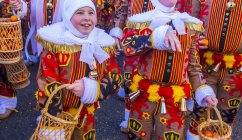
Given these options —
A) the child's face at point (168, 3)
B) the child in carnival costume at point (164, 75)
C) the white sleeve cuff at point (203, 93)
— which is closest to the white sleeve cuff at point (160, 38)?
the child in carnival costume at point (164, 75)

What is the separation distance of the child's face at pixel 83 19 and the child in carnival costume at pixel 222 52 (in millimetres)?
1252

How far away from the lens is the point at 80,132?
6.16 ft

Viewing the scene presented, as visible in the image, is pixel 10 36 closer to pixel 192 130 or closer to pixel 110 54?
pixel 110 54

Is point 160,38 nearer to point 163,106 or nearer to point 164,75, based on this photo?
point 164,75

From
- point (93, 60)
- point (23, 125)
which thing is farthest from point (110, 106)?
point (93, 60)

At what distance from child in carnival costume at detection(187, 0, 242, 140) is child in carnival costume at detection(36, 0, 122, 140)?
1.19 m

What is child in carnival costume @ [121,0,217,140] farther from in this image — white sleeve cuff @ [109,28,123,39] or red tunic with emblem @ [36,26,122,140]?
white sleeve cuff @ [109,28,123,39]

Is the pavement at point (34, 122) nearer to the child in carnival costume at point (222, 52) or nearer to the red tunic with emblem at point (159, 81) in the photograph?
the child in carnival costume at point (222, 52)

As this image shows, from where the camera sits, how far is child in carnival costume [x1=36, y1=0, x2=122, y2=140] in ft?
5.15

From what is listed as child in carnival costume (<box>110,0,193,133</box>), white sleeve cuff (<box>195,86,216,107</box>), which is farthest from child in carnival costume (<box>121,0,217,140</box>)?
child in carnival costume (<box>110,0,193,133</box>)

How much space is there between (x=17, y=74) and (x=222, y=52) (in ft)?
8.69

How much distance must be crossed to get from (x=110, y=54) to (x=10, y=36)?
133 cm

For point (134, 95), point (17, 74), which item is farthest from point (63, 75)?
point (17, 74)

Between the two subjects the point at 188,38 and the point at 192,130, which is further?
the point at 192,130
